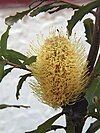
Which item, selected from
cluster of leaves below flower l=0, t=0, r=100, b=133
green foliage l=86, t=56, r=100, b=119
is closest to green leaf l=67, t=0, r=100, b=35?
cluster of leaves below flower l=0, t=0, r=100, b=133

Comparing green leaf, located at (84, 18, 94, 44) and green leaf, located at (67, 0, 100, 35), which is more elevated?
green leaf, located at (67, 0, 100, 35)

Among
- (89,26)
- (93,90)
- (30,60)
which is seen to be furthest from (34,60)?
(89,26)

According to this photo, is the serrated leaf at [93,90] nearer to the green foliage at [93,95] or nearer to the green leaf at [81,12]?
the green foliage at [93,95]

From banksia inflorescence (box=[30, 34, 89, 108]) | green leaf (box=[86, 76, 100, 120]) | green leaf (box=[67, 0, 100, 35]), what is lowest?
green leaf (box=[86, 76, 100, 120])

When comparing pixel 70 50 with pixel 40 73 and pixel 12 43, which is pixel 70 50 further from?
pixel 12 43

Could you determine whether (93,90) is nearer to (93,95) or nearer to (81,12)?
(93,95)

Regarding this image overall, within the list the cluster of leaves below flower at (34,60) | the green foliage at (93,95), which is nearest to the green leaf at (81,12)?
the cluster of leaves below flower at (34,60)

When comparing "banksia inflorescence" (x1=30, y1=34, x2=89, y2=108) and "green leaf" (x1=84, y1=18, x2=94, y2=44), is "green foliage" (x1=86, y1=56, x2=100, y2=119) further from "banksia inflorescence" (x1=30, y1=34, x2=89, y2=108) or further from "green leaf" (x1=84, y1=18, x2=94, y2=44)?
"green leaf" (x1=84, y1=18, x2=94, y2=44)

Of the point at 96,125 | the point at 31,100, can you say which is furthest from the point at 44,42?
the point at 31,100

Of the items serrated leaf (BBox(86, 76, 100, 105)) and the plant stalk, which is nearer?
serrated leaf (BBox(86, 76, 100, 105))
